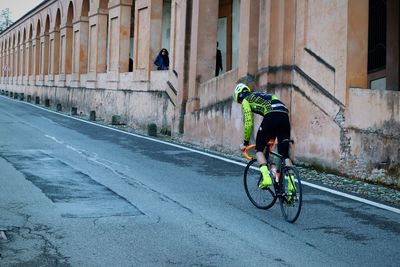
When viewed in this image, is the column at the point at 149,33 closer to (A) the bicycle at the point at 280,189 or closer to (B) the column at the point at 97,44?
(B) the column at the point at 97,44

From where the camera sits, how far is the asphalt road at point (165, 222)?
17.5 feet

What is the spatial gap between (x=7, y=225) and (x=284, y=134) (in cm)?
350

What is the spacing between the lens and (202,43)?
17.1 metres

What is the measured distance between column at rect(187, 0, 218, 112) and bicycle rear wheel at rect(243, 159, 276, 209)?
8790 millimetres

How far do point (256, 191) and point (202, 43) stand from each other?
9.71m

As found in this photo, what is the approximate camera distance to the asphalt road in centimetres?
534

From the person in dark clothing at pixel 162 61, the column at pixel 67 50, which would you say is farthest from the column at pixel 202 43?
the column at pixel 67 50

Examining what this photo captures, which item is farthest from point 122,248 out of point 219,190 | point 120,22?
point 120,22

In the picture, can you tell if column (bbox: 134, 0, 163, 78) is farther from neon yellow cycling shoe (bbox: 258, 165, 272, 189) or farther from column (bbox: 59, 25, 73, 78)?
neon yellow cycling shoe (bbox: 258, 165, 272, 189)

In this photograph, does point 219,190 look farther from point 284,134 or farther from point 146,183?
point 284,134

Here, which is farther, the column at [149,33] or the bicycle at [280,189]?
the column at [149,33]

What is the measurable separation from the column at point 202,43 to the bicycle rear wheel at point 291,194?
988 centimetres

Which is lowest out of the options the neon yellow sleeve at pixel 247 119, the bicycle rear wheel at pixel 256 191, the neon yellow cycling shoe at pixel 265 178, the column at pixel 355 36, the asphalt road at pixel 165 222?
the asphalt road at pixel 165 222

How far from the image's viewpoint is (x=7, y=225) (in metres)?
6.34
